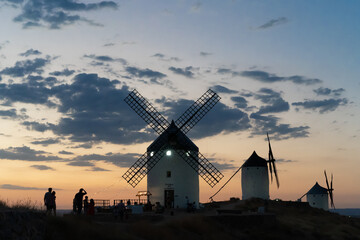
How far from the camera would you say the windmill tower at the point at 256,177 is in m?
56.5

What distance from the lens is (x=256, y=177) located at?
56.8 meters

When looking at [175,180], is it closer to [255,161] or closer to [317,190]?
[255,161]

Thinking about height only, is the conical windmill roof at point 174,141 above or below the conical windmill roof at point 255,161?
above

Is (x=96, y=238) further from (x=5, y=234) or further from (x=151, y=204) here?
(x=151, y=204)

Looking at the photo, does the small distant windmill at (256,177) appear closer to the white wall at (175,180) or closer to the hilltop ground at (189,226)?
the hilltop ground at (189,226)

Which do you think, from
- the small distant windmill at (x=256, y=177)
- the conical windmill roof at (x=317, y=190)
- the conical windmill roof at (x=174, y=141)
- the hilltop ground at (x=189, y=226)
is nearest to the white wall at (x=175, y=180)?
the conical windmill roof at (x=174, y=141)

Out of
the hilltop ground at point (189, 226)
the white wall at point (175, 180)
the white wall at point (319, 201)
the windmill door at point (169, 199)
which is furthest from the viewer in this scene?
the white wall at point (319, 201)

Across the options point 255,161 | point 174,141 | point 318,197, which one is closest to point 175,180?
point 174,141

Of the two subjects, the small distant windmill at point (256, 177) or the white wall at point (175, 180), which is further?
the small distant windmill at point (256, 177)

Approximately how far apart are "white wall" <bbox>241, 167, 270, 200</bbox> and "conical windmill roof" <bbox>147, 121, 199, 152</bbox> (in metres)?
14.2

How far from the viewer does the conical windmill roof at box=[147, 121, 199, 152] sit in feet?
146

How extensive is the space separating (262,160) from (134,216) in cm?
2788

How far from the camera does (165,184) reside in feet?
145

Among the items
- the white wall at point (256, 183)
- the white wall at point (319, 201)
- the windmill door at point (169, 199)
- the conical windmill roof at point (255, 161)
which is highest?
the conical windmill roof at point (255, 161)
